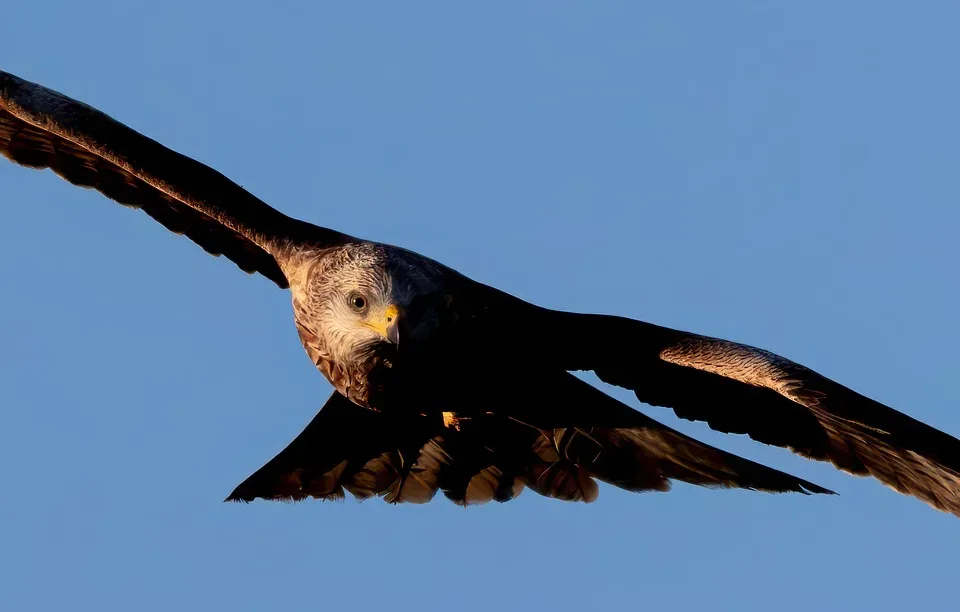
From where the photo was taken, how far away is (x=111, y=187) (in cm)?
1286

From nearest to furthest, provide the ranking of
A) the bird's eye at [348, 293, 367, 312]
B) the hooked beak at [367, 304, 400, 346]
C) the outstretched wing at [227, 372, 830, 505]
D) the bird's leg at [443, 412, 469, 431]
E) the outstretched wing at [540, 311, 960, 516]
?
the outstretched wing at [540, 311, 960, 516]
the hooked beak at [367, 304, 400, 346]
the bird's eye at [348, 293, 367, 312]
the outstretched wing at [227, 372, 830, 505]
the bird's leg at [443, 412, 469, 431]

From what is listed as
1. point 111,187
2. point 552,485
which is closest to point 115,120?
point 111,187

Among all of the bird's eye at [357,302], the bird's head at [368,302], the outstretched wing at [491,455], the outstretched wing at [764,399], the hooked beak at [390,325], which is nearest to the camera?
the outstretched wing at [764,399]

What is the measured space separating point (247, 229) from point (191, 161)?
2.08 feet

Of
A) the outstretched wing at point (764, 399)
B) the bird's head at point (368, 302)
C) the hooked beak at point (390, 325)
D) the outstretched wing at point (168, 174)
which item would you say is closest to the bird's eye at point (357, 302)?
the bird's head at point (368, 302)

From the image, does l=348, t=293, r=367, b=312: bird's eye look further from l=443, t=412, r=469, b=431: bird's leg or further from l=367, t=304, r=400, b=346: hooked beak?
l=443, t=412, r=469, b=431: bird's leg

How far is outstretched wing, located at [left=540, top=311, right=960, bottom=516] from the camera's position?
1033cm

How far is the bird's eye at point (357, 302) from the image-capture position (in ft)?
36.7

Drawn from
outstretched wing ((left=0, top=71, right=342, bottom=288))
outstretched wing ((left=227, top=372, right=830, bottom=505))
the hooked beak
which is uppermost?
outstretched wing ((left=0, top=71, right=342, bottom=288))

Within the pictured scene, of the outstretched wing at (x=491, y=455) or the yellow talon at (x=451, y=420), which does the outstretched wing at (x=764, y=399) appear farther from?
the yellow talon at (x=451, y=420)

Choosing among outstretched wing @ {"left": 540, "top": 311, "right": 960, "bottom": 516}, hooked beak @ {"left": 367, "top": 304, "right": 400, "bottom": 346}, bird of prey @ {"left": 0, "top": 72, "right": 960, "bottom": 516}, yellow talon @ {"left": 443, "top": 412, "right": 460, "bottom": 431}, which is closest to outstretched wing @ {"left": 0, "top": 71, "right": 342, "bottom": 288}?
bird of prey @ {"left": 0, "top": 72, "right": 960, "bottom": 516}

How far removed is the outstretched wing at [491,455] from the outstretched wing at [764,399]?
1.45ft

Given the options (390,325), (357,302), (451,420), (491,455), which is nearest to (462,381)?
(390,325)

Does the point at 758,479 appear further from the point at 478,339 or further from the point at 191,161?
the point at 191,161
